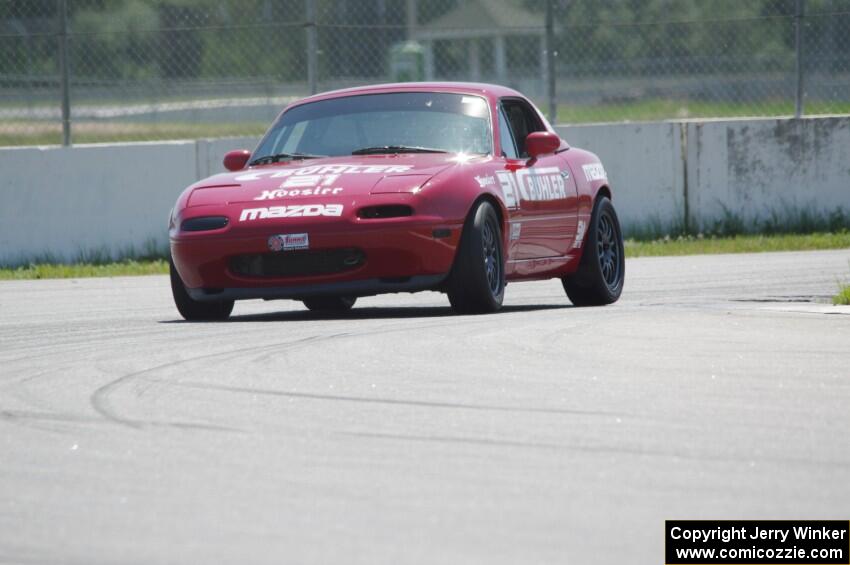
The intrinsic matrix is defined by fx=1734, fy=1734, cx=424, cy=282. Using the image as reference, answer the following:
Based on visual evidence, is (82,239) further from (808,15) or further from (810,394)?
(810,394)

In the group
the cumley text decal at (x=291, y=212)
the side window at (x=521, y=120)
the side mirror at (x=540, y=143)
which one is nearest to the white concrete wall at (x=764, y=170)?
the side window at (x=521, y=120)

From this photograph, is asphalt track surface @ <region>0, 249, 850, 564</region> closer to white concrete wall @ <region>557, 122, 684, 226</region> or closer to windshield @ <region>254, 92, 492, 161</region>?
windshield @ <region>254, 92, 492, 161</region>

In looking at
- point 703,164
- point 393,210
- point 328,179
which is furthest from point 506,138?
point 703,164

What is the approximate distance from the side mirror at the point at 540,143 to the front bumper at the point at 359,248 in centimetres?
128

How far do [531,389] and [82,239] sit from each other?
10.2 meters

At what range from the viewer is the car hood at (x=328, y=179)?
A: 9138 millimetres

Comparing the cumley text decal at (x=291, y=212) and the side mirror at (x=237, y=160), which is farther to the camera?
the side mirror at (x=237, y=160)

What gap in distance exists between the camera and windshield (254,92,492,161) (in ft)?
32.9

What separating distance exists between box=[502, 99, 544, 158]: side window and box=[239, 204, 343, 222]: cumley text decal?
182 centimetres

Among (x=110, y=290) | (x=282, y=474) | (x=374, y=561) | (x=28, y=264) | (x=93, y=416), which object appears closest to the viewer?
(x=374, y=561)

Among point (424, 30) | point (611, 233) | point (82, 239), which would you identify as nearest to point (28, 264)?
point (82, 239)

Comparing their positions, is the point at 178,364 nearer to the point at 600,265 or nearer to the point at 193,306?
the point at 193,306

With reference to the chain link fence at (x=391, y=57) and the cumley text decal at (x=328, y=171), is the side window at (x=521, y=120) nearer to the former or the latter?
the cumley text decal at (x=328, y=171)

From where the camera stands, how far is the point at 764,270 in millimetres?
13266
